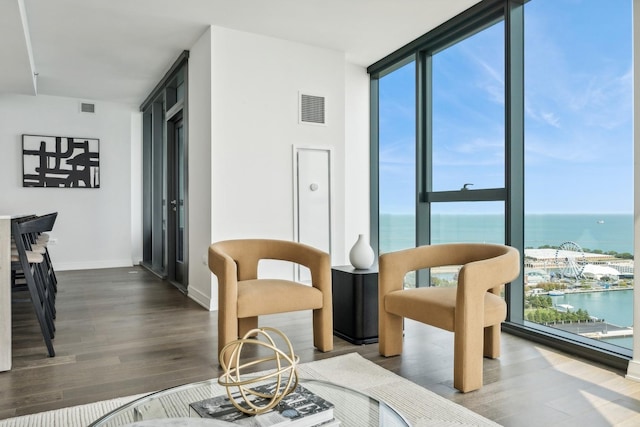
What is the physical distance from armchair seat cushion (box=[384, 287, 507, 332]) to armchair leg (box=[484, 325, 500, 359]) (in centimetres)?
26

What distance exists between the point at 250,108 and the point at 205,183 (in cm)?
83

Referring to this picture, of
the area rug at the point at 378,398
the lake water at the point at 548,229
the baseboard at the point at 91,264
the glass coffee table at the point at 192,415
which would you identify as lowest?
the area rug at the point at 378,398

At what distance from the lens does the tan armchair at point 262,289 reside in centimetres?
264

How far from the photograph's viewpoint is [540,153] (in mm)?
3506

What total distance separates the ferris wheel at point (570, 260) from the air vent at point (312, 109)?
2582mm

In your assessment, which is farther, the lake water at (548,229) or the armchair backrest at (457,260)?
the lake water at (548,229)

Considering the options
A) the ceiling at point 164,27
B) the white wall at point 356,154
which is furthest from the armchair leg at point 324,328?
the ceiling at point 164,27

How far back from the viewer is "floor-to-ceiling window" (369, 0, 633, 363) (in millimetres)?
3039

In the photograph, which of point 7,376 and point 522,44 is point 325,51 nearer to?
point 522,44

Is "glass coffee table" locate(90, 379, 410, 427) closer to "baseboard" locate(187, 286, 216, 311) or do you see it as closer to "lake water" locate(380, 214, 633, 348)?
"lake water" locate(380, 214, 633, 348)

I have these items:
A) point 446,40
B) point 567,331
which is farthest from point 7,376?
point 446,40

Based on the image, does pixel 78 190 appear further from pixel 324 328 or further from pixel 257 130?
pixel 324 328

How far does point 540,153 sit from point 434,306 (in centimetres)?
175

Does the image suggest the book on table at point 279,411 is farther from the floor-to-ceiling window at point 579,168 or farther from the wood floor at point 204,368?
the floor-to-ceiling window at point 579,168
